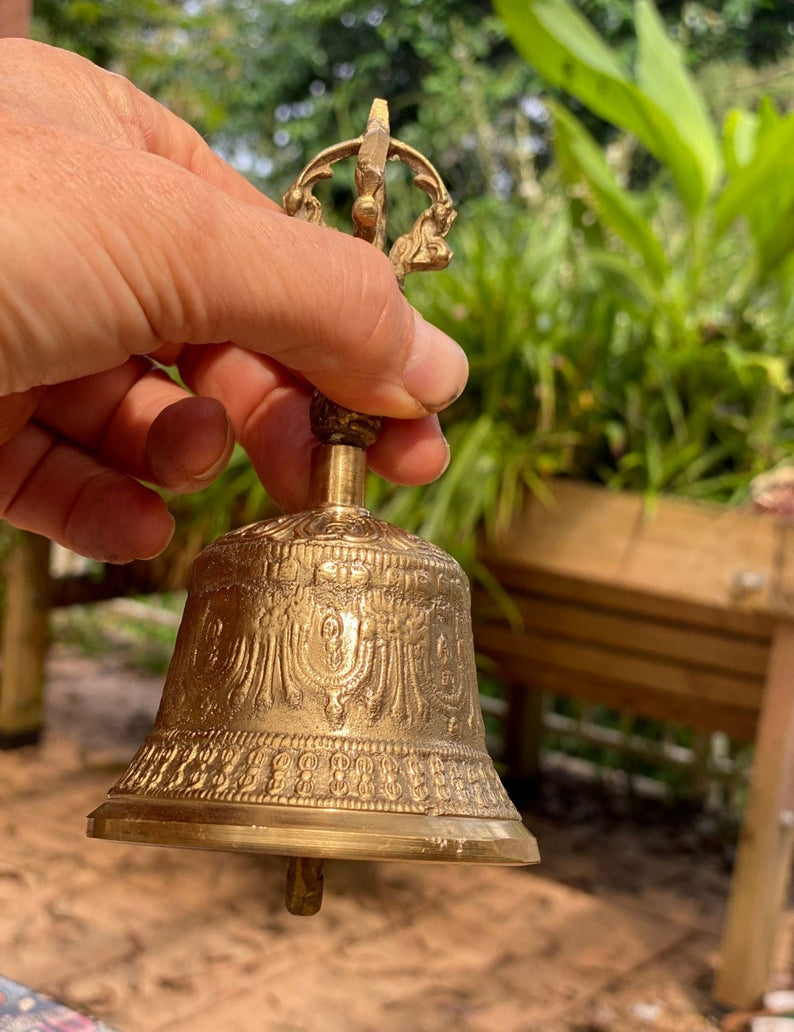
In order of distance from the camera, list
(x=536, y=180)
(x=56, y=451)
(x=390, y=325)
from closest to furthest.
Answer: (x=390, y=325), (x=56, y=451), (x=536, y=180)

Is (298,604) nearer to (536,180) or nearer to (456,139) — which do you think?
(456,139)

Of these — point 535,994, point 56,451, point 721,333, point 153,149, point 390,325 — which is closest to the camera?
point 390,325

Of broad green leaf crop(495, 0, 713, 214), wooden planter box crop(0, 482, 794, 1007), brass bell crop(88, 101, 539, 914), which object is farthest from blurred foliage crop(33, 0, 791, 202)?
brass bell crop(88, 101, 539, 914)

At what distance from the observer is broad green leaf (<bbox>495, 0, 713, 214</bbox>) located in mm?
2635

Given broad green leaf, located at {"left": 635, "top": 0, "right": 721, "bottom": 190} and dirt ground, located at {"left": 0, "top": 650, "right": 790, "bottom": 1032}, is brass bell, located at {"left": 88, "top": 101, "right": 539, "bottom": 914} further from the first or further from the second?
broad green leaf, located at {"left": 635, "top": 0, "right": 721, "bottom": 190}

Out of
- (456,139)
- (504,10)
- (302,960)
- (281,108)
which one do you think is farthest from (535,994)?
(281,108)

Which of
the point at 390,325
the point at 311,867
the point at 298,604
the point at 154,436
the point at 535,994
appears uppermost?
the point at 390,325

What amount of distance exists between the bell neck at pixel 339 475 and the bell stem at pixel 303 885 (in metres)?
0.29

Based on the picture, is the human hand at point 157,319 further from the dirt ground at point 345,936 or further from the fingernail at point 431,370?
the dirt ground at point 345,936

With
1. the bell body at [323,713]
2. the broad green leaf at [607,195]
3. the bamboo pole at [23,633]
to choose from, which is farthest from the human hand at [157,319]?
the bamboo pole at [23,633]

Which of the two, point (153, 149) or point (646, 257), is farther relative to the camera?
point (646, 257)

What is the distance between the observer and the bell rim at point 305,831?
2.39 feet

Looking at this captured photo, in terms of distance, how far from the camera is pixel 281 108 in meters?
4.07

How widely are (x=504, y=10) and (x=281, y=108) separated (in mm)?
1576
